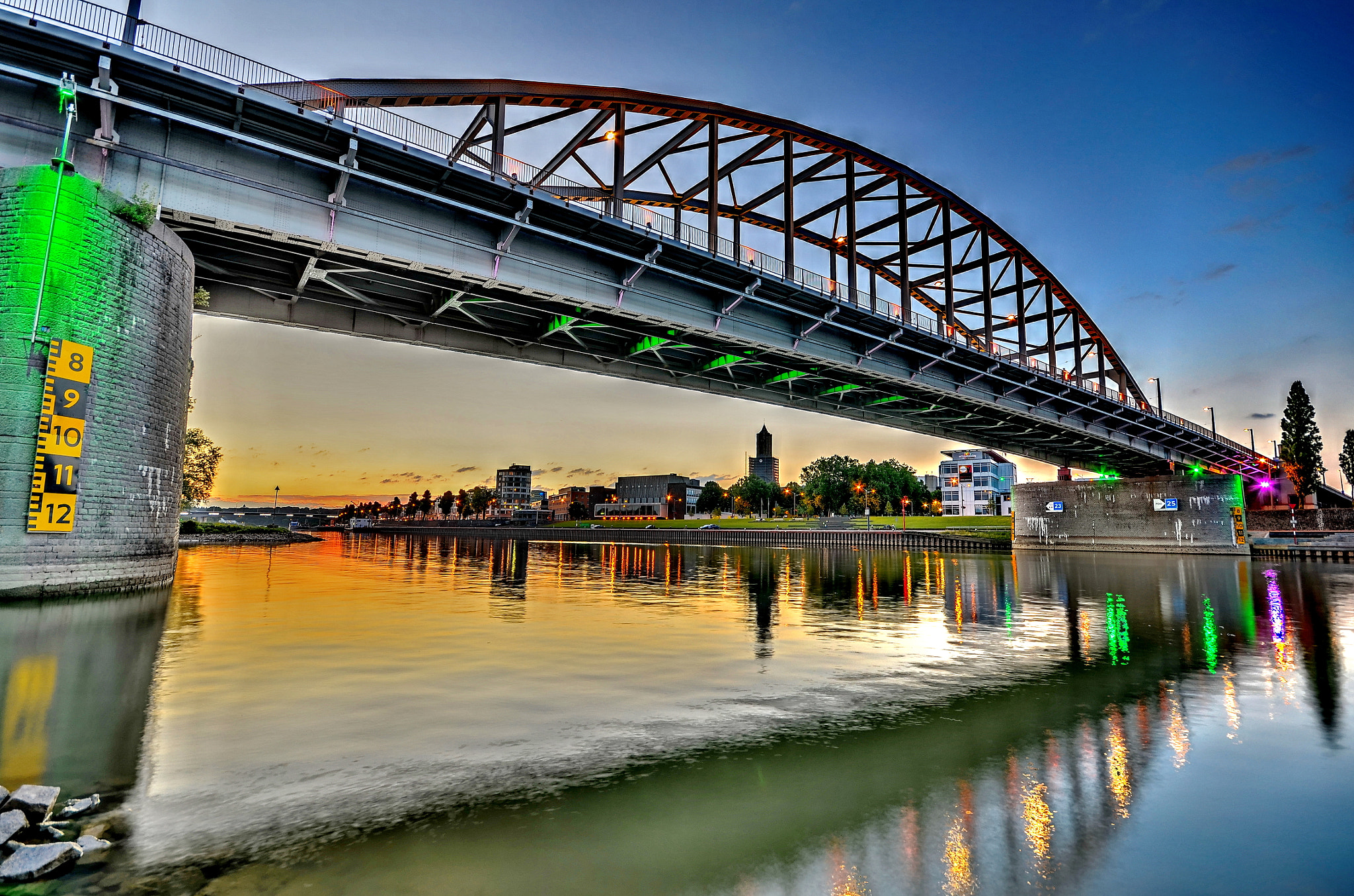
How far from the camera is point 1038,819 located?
5.89 metres

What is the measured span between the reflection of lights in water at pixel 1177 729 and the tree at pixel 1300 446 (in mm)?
112674

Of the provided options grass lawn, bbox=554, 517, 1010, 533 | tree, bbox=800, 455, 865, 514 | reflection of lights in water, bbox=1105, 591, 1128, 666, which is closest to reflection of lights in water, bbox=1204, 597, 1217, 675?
reflection of lights in water, bbox=1105, 591, 1128, 666

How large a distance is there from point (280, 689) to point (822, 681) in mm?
8684

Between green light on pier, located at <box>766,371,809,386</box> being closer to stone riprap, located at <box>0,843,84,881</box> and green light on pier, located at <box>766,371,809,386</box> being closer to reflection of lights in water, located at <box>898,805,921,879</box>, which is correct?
reflection of lights in water, located at <box>898,805,921,879</box>

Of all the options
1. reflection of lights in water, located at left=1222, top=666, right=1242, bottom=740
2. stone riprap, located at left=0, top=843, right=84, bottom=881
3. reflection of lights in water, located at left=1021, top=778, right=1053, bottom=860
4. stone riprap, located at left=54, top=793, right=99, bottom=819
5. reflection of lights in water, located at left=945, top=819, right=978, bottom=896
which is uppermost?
stone riprap, located at left=0, top=843, right=84, bottom=881

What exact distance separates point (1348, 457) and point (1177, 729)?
175064mm

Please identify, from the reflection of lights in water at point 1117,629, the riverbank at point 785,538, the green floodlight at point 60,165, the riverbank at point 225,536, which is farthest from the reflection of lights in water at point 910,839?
the riverbank at point 225,536

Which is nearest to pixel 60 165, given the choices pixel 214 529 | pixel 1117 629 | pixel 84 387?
pixel 84 387

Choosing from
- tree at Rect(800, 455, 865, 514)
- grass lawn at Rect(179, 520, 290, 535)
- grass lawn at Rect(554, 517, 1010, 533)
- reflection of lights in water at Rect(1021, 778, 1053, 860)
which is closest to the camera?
reflection of lights in water at Rect(1021, 778, 1053, 860)

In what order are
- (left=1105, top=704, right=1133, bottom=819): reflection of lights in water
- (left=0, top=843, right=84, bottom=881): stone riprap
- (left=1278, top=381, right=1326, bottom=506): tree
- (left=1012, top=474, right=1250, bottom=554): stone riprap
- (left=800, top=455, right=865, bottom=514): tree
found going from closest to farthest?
(left=0, top=843, right=84, bottom=881): stone riprap < (left=1105, top=704, right=1133, bottom=819): reflection of lights in water < (left=1012, top=474, right=1250, bottom=554): stone riprap < (left=1278, top=381, right=1326, bottom=506): tree < (left=800, top=455, right=865, bottom=514): tree

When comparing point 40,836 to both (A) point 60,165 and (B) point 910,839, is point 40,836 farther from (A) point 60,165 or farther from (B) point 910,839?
(A) point 60,165

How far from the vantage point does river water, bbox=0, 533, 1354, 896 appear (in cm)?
502

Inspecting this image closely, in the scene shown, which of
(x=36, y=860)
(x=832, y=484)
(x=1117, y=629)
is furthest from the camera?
(x=832, y=484)

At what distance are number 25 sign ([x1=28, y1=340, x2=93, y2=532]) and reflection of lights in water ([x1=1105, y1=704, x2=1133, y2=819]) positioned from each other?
22.6m
